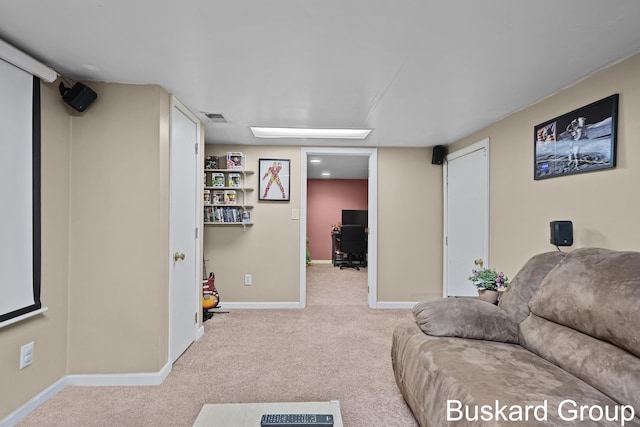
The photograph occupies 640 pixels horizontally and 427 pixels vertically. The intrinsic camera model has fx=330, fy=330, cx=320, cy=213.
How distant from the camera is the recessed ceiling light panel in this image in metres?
3.78

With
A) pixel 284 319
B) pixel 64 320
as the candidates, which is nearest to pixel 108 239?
pixel 64 320

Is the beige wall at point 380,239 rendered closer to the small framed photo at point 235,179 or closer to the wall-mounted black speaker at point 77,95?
the small framed photo at point 235,179

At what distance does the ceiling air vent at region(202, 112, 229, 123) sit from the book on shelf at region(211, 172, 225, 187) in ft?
3.16

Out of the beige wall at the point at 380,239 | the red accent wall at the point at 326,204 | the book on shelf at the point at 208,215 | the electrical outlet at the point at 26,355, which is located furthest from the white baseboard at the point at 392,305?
the red accent wall at the point at 326,204

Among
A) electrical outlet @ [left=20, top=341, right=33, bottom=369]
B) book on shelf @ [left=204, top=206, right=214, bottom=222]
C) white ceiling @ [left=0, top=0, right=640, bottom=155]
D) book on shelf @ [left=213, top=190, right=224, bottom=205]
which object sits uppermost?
white ceiling @ [left=0, top=0, right=640, bottom=155]

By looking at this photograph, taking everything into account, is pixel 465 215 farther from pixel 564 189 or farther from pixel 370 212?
pixel 564 189

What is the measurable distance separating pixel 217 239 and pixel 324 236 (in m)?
4.52

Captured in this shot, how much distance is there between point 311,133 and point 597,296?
2.99 meters

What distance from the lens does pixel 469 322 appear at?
194 cm

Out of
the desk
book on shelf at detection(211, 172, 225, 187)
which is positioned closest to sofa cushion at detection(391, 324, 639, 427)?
book on shelf at detection(211, 172, 225, 187)

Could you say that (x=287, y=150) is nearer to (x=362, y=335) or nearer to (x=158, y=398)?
(x=362, y=335)

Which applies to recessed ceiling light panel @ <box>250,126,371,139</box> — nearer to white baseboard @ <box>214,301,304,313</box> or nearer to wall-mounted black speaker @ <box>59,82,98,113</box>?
wall-mounted black speaker @ <box>59,82,98,113</box>

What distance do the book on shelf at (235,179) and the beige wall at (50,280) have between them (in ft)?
6.44

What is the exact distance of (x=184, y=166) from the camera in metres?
2.91
